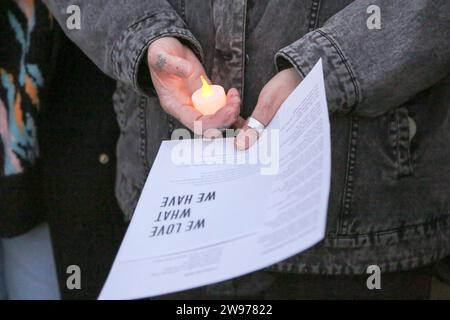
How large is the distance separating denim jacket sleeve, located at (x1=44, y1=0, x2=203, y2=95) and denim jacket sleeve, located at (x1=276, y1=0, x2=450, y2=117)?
0.60 ft

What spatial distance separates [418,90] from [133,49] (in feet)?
1.26

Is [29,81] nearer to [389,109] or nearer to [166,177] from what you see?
[166,177]

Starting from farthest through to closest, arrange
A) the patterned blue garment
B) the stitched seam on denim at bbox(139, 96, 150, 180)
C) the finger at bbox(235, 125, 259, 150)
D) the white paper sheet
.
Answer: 1. the patterned blue garment
2. the stitched seam on denim at bbox(139, 96, 150, 180)
3. the finger at bbox(235, 125, 259, 150)
4. the white paper sheet

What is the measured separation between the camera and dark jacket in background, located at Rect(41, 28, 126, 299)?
47.4 inches

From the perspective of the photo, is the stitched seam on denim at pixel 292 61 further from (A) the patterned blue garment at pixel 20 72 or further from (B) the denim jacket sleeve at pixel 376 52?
(A) the patterned blue garment at pixel 20 72

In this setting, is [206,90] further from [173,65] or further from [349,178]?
[349,178]

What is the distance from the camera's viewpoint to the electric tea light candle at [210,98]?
2.56ft

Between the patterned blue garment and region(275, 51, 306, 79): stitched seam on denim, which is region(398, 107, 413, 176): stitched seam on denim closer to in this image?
region(275, 51, 306, 79): stitched seam on denim

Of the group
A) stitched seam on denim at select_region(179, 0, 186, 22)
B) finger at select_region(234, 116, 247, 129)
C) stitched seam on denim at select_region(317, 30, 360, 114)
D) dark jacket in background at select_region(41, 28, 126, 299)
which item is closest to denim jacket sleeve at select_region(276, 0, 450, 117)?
stitched seam on denim at select_region(317, 30, 360, 114)

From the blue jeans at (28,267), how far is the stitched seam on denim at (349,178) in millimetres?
707

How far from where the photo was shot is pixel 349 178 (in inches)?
32.4

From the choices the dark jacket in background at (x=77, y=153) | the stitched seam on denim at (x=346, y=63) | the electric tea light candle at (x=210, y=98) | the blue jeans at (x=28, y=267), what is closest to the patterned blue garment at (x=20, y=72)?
the dark jacket in background at (x=77, y=153)

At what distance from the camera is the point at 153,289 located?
0.55 metres

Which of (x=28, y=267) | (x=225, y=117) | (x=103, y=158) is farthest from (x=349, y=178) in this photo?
(x=28, y=267)
